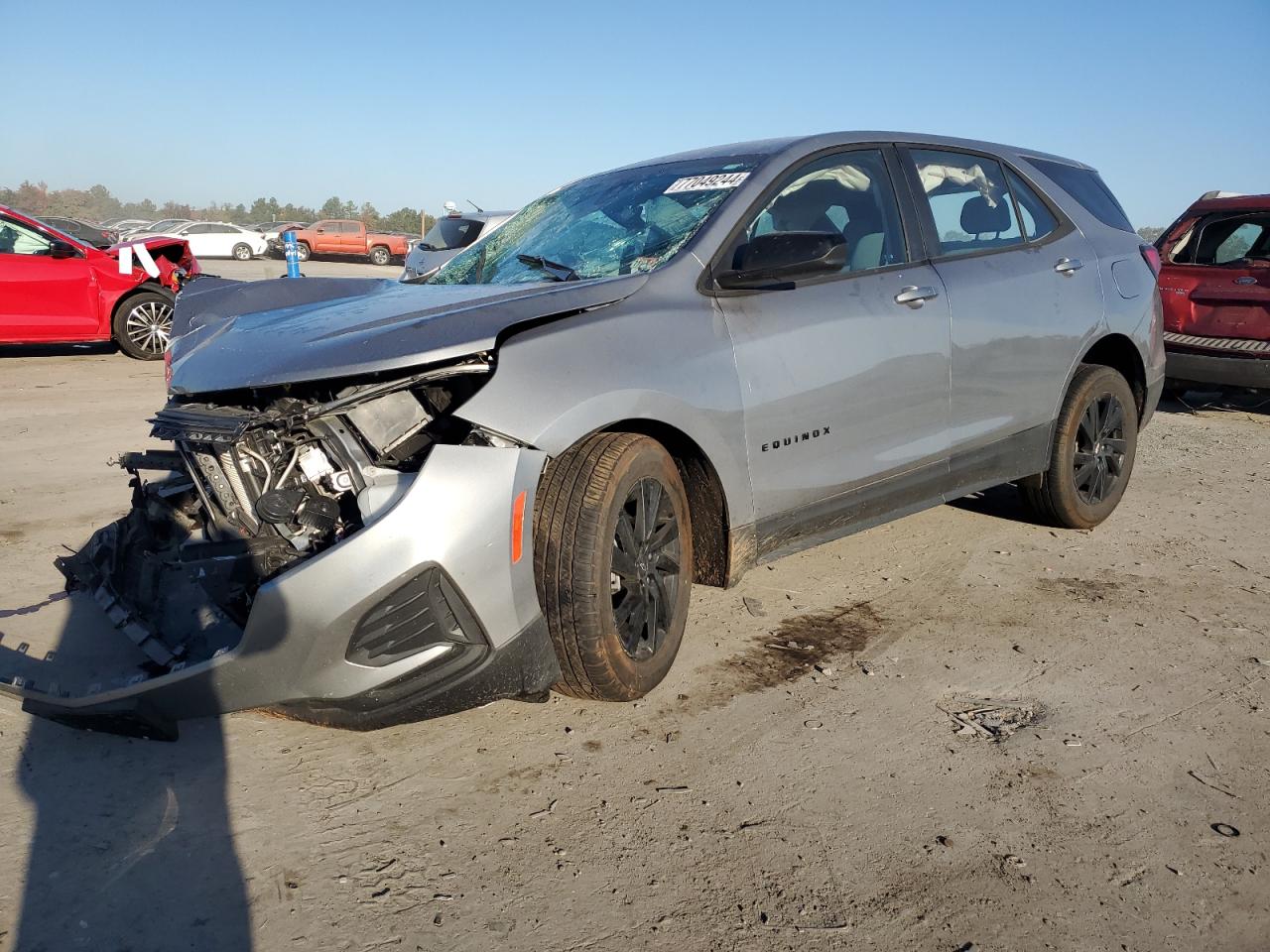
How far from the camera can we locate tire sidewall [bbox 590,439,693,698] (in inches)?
121

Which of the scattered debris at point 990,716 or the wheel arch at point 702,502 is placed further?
the wheel arch at point 702,502

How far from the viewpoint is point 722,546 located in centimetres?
362

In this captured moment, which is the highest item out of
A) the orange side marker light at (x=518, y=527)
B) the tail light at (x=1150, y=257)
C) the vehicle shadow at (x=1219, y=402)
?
the tail light at (x=1150, y=257)

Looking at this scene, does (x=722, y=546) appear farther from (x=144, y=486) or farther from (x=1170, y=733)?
(x=144, y=486)

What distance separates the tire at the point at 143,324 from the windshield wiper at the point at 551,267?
8259mm

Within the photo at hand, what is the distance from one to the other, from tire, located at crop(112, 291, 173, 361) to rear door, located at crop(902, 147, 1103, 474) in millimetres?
8905

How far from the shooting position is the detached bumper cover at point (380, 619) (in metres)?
2.66

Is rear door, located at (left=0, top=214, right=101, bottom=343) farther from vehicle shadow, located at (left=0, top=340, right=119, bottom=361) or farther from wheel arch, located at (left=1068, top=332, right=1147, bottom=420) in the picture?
wheel arch, located at (left=1068, top=332, right=1147, bottom=420)

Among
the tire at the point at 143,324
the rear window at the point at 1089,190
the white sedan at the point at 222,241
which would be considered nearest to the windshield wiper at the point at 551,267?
the rear window at the point at 1089,190

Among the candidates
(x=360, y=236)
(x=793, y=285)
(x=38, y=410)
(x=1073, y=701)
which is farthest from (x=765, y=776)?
(x=360, y=236)

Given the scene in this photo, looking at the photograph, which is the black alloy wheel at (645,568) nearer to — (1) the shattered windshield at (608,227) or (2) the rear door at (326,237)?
(1) the shattered windshield at (608,227)

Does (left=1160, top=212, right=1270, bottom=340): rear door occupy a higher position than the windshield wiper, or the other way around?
the windshield wiper

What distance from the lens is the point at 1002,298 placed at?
14.8 ft

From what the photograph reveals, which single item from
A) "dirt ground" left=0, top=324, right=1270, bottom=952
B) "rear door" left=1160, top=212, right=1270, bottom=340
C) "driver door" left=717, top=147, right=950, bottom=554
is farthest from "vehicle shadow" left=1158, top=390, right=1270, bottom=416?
"driver door" left=717, top=147, right=950, bottom=554
